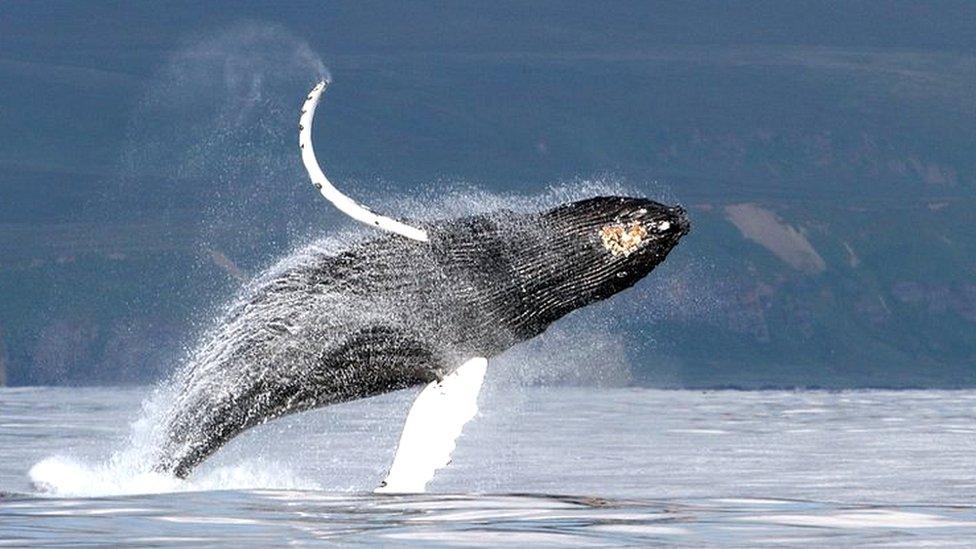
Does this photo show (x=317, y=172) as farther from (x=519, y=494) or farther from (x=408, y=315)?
(x=519, y=494)

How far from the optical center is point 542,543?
13.3 meters

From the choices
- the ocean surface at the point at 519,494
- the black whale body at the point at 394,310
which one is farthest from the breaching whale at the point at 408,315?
the ocean surface at the point at 519,494

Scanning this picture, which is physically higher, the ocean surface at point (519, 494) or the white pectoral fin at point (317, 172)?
the white pectoral fin at point (317, 172)

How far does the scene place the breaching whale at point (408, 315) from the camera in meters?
16.8

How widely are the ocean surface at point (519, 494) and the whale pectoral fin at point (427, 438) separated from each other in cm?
23

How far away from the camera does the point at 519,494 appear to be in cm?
1702

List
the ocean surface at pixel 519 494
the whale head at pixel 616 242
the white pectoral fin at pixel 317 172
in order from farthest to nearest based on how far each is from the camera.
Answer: the whale head at pixel 616 242
the white pectoral fin at pixel 317 172
the ocean surface at pixel 519 494

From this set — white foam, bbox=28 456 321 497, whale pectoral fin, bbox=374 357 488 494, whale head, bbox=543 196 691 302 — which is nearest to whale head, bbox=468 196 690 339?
whale head, bbox=543 196 691 302

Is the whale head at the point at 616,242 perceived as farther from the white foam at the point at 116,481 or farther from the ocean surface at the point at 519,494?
the white foam at the point at 116,481

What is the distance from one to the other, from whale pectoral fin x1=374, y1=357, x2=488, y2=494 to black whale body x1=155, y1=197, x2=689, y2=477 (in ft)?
0.95

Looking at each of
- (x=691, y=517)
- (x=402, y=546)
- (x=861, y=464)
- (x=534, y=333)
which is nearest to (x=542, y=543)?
(x=402, y=546)

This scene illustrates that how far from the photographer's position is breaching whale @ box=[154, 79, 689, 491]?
16.8m

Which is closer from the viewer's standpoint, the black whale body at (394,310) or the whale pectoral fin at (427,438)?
the whale pectoral fin at (427,438)

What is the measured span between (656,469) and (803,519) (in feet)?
28.6
